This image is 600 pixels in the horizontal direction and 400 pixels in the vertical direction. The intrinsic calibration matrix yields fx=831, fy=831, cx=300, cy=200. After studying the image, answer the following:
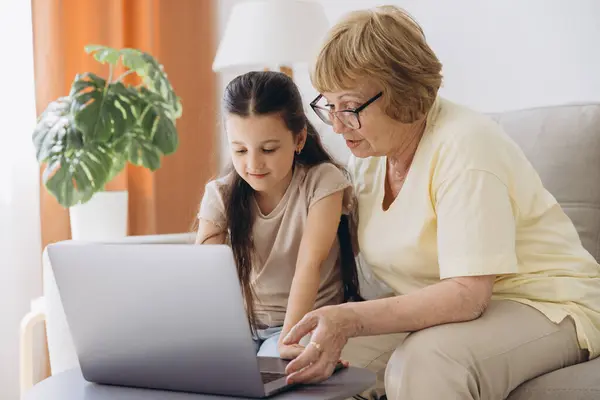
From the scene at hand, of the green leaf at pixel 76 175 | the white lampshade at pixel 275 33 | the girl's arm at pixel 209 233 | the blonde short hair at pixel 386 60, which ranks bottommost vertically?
the girl's arm at pixel 209 233

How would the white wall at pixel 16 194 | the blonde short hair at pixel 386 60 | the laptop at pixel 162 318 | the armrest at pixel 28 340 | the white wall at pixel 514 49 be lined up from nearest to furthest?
the laptop at pixel 162 318 < the blonde short hair at pixel 386 60 < the white wall at pixel 514 49 < the armrest at pixel 28 340 < the white wall at pixel 16 194

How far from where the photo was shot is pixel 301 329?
45.0 inches

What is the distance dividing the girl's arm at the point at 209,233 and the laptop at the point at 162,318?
0.47 metres

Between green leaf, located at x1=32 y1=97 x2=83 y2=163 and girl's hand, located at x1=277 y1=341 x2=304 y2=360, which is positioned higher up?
green leaf, located at x1=32 y1=97 x2=83 y2=163

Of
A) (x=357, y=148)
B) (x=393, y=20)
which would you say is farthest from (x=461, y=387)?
(x=393, y=20)

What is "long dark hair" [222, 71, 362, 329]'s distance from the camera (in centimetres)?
153

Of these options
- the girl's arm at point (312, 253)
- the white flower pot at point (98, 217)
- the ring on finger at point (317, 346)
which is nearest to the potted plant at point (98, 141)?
the white flower pot at point (98, 217)

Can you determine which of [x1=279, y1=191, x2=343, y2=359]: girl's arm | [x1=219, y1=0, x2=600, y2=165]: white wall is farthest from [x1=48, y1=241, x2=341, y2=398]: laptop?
[x1=219, y1=0, x2=600, y2=165]: white wall

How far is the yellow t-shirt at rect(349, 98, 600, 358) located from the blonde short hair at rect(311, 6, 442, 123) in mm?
67

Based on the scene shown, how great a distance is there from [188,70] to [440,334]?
203 cm

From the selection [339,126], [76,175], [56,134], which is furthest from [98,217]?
[339,126]

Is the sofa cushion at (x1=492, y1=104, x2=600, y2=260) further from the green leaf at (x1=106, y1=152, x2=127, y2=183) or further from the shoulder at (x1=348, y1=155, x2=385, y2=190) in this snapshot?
the green leaf at (x1=106, y1=152, x2=127, y2=183)

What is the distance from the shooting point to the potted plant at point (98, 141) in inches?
88.4

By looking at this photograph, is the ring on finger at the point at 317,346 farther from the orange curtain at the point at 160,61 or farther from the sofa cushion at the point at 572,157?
the orange curtain at the point at 160,61
